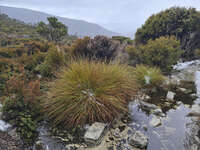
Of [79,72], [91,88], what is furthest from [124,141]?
[79,72]

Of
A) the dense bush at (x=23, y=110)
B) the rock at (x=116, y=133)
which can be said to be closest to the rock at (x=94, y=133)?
the rock at (x=116, y=133)

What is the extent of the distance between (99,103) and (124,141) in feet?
2.47

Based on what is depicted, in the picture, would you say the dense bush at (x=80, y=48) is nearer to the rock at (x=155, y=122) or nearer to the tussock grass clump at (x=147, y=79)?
the tussock grass clump at (x=147, y=79)

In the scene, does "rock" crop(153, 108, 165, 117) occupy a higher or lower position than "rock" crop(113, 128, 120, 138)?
higher

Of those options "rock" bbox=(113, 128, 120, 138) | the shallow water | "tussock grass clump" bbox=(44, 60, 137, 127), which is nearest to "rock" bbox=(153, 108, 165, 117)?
the shallow water

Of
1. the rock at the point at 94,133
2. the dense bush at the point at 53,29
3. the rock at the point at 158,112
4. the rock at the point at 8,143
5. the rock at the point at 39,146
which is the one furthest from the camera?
the dense bush at the point at 53,29

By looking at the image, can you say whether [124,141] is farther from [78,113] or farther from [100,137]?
[78,113]

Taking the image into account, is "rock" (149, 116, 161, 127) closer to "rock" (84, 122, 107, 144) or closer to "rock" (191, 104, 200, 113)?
"rock" (84, 122, 107, 144)

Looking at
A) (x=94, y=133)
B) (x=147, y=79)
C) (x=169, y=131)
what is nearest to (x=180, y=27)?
(x=147, y=79)

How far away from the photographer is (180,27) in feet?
32.9

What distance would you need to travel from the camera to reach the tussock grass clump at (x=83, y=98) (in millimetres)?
2391

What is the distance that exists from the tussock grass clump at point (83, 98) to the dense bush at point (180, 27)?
9212 millimetres

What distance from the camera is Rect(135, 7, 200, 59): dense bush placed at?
988 cm

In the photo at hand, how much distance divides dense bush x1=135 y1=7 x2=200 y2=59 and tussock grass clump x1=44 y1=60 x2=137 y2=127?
9.21m
